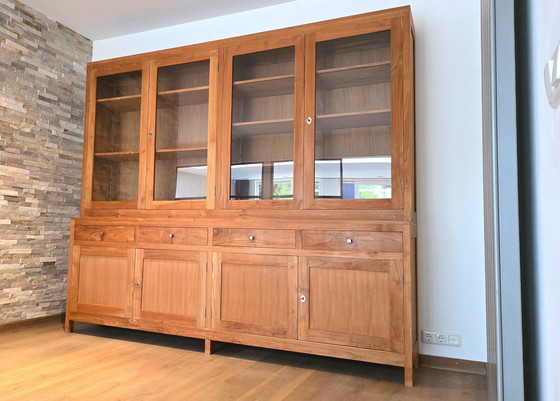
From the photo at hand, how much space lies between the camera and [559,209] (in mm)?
644

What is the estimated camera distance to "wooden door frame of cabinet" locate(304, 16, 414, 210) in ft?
7.34

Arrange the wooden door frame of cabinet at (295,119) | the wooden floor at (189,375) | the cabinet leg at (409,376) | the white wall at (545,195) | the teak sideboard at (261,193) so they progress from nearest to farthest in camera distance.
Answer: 1. the white wall at (545,195)
2. the wooden floor at (189,375)
3. the cabinet leg at (409,376)
4. the teak sideboard at (261,193)
5. the wooden door frame of cabinet at (295,119)

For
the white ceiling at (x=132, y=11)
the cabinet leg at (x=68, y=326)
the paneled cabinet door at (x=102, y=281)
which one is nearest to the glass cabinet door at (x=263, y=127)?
the white ceiling at (x=132, y=11)

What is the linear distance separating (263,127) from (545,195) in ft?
6.67

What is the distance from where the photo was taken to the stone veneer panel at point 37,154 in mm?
3008

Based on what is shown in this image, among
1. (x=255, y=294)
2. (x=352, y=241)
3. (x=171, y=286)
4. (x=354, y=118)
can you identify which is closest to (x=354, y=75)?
(x=354, y=118)

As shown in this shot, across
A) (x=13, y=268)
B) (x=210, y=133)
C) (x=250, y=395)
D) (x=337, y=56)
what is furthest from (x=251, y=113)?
(x=13, y=268)

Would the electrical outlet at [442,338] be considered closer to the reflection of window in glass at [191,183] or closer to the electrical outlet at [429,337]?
the electrical outlet at [429,337]

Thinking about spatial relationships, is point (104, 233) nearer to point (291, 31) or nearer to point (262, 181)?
point (262, 181)

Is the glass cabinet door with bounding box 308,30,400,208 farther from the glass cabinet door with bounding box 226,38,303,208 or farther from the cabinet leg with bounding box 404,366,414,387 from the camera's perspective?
the cabinet leg with bounding box 404,366,414,387

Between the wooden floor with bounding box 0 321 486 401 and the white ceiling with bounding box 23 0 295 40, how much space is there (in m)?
2.47

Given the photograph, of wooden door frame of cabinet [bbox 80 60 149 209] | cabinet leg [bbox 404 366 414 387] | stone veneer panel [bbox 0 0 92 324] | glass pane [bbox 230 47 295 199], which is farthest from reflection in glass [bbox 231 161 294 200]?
stone veneer panel [bbox 0 0 92 324]

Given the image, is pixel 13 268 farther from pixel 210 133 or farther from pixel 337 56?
pixel 337 56

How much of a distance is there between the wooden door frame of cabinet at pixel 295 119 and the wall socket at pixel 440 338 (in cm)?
108
